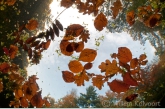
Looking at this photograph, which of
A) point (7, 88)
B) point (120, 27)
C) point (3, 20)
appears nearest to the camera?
point (7, 88)

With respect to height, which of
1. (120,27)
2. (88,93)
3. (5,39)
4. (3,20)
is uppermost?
(120,27)

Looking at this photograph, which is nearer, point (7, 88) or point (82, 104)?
point (7, 88)

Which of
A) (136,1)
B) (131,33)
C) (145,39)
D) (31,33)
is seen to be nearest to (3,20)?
(31,33)

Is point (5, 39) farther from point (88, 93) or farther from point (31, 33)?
point (88, 93)

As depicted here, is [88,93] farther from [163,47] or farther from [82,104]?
[163,47]

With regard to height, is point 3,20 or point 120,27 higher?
point 120,27

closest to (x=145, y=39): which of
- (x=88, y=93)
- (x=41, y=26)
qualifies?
(x=41, y=26)

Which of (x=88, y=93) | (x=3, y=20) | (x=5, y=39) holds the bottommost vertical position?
(x=88, y=93)

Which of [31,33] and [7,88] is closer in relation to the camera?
[7,88]

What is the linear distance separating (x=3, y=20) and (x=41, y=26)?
4.92m

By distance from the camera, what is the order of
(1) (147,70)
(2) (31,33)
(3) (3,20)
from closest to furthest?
(3) (3,20) < (2) (31,33) < (1) (147,70)

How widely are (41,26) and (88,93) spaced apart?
18755 millimetres

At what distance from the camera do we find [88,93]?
100 ft

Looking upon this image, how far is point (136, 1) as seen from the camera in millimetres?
12414
